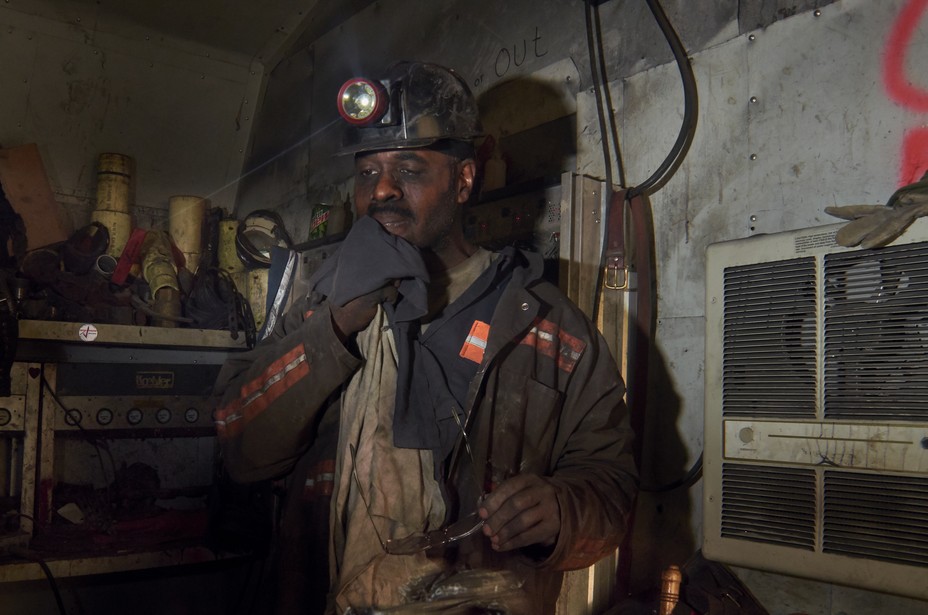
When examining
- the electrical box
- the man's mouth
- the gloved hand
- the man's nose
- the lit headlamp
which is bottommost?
the electrical box

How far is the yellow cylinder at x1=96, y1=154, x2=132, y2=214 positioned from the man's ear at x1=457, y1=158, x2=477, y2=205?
201 centimetres

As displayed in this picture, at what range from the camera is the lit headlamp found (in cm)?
167

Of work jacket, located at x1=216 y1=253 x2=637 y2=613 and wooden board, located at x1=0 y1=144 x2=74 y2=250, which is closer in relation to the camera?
work jacket, located at x1=216 y1=253 x2=637 y2=613

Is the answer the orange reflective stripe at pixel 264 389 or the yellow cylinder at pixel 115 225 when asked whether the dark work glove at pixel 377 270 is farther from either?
the yellow cylinder at pixel 115 225

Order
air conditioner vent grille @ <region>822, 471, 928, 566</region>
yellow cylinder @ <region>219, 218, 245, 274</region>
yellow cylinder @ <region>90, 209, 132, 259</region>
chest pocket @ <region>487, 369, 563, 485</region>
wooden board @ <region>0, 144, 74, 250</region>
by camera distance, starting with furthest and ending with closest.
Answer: yellow cylinder @ <region>219, 218, 245, 274</region>, yellow cylinder @ <region>90, 209, 132, 259</region>, wooden board @ <region>0, 144, 74, 250</region>, chest pocket @ <region>487, 369, 563, 485</region>, air conditioner vent grille @ <region>822, 471, 928, 566</region>

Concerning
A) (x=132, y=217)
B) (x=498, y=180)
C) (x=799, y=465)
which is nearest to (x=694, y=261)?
(x=799, y=465)

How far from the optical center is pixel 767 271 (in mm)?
1412

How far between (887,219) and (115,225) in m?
2.93

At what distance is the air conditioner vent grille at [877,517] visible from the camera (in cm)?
119

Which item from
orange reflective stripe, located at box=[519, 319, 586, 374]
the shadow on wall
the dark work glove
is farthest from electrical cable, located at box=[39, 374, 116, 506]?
the shadow on wall

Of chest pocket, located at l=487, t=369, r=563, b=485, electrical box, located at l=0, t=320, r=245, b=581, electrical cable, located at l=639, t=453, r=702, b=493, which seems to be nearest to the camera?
chest pocket, located at l=487, t=369, r=563, b=485

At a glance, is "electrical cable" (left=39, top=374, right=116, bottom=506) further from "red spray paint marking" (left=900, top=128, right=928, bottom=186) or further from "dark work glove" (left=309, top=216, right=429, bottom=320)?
"red spray paint marking" (left=900, top=128, right=928, bottom=186)

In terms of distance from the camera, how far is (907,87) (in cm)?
139

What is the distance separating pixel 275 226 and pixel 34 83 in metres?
1.16
